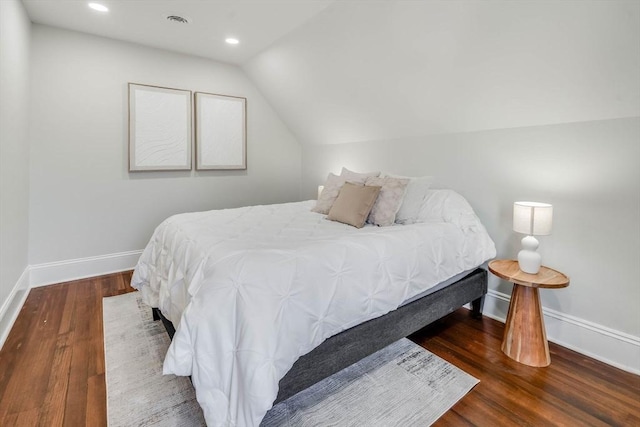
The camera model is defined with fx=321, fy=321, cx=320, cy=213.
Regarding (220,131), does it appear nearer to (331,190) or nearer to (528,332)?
(331,190)

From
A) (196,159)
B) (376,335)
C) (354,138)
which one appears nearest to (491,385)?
(376,335)

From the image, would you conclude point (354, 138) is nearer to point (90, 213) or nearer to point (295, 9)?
point (295, 9)

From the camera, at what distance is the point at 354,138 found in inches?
155

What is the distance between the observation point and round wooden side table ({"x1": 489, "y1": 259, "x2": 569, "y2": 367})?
201 cm

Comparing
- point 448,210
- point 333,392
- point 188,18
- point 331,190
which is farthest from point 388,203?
point 188,18

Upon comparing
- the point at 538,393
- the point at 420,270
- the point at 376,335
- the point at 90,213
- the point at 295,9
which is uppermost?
the point at 295,9

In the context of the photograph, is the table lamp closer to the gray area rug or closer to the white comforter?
the white comforter

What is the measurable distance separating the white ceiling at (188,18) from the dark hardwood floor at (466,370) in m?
2.59

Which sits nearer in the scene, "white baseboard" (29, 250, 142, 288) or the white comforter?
the white comforter

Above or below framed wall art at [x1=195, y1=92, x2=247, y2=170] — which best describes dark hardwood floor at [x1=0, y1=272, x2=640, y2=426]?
below

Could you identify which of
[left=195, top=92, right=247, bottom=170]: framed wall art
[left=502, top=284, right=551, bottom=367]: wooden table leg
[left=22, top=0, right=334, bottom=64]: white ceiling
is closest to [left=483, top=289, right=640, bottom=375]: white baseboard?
[left=502, top=284, right=551, bottom=367]: wooden table leg

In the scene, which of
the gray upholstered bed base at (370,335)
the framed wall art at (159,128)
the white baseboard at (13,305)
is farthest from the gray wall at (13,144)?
the gray upholstered bed base at (370,335)

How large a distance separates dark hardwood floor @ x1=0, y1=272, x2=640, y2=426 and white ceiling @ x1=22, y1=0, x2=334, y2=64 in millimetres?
2591

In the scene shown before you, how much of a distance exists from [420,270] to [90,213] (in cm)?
339
